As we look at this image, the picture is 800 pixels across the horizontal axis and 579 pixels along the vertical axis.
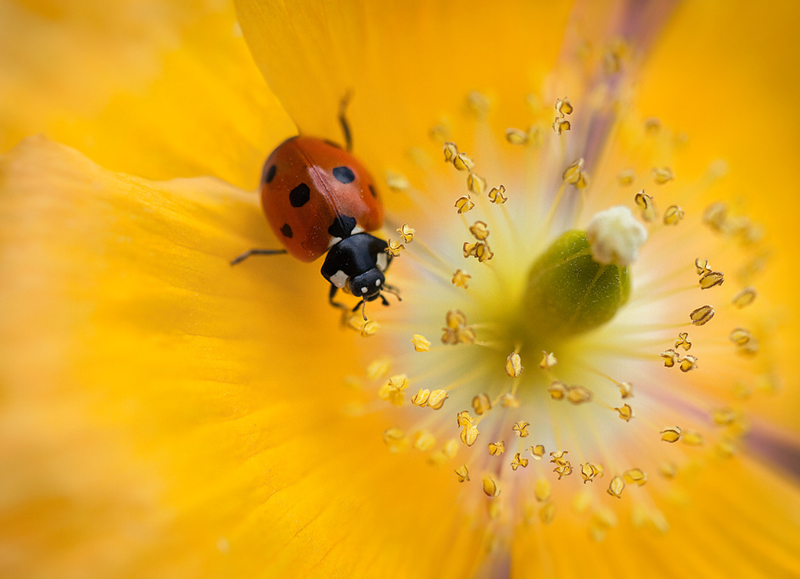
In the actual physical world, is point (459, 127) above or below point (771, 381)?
above

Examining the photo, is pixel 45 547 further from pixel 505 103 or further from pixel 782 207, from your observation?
pixel 782 207

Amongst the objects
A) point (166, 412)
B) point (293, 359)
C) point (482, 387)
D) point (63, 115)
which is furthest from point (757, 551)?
point (63, 115)

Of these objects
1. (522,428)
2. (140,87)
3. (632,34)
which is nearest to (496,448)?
(522,428)

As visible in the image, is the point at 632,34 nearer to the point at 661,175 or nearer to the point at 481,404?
the point at 661,175

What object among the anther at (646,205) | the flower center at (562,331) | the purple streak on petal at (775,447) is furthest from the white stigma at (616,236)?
the purple streak on petal at (775,447)

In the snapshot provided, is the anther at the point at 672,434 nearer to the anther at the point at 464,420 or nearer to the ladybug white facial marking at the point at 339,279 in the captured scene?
the anther at the point at 464,420
